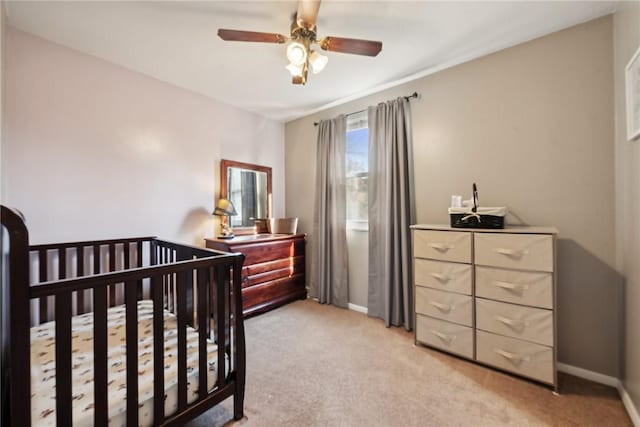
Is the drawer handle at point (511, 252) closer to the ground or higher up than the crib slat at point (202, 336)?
higher up

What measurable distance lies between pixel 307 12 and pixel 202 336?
183 cm

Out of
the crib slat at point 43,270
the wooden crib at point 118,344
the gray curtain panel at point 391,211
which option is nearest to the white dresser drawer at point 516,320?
the gray curtain panel at point 391,211

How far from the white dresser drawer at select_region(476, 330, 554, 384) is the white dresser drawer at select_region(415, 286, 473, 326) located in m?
0.14

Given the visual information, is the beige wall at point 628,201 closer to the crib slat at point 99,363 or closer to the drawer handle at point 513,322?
the drawer handle at point 513,322

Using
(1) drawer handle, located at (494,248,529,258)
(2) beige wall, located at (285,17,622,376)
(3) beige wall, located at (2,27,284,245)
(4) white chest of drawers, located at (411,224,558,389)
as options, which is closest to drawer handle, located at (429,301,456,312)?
(4) white chest of drawers, located at (411,224,558,389)

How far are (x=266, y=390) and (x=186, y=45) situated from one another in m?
2.52

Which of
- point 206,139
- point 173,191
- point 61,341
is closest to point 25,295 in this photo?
point 61,341

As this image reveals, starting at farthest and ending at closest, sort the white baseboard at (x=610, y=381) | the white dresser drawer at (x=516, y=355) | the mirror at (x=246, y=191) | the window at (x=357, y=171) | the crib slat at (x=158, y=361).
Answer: the mirror at (x=246, y=191), the window at (x=357, y=171), the white dresser drawer at (x=516, y=355), the white baseboard at (x=610, y=381), the crib slat at (x=158, y=361)

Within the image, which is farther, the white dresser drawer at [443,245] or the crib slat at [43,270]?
the white dresser drawer at [443,245]

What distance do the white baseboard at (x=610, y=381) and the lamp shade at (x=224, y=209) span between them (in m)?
3.05

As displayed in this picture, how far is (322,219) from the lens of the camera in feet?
10.2

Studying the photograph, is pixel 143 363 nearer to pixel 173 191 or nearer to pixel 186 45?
pixel 173 191

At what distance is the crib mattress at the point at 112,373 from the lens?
98 cm

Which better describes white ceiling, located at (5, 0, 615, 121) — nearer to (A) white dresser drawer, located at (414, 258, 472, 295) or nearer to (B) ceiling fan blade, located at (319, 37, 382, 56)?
(B) ceiling fan blade, located at (319, 37, 382, 56)
